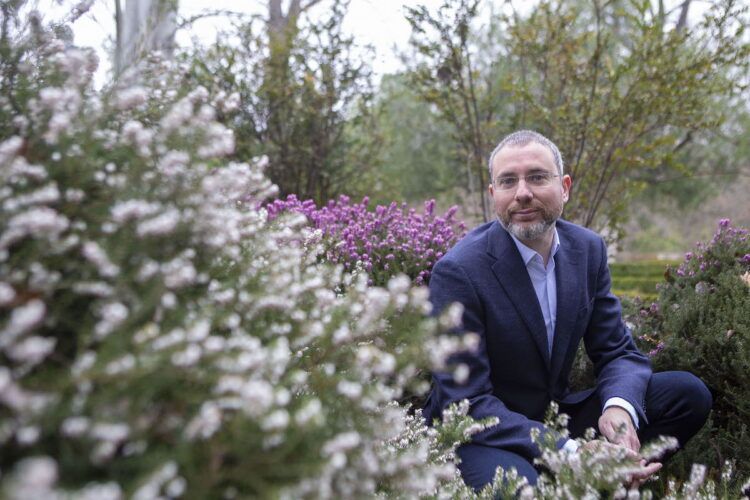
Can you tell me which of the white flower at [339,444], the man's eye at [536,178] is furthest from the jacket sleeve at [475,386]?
the white flower at [339,444]

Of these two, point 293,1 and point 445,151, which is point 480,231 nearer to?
point 293,1

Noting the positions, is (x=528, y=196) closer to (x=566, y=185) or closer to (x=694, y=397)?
(x=566, y=185)

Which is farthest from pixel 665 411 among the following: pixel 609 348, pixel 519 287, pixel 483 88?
pixel 483 88

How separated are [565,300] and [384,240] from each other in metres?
1.48

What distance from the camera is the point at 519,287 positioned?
9.97ft

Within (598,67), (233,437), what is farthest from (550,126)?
(233,437)

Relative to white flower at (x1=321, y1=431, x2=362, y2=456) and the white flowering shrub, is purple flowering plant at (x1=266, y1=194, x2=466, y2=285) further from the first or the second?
white flower at (x1=321, y1=431, x2=362, y2=456)

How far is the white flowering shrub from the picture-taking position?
3.68 feet

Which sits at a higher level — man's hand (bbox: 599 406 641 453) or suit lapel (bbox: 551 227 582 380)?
suit lapel (bbox: 551 227 582 380)

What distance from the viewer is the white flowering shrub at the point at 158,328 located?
3.68 ft

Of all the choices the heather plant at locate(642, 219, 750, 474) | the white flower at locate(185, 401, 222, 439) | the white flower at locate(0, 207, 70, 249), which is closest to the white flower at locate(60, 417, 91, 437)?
the white flower at locate(185, 401, 222, 439)

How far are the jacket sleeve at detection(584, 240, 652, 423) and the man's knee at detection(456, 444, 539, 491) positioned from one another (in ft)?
1.97

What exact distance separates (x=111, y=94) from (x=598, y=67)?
18.3ft

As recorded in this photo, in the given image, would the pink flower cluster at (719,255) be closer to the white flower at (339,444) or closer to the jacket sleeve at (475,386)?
the jacket sleeve at (475,386)
